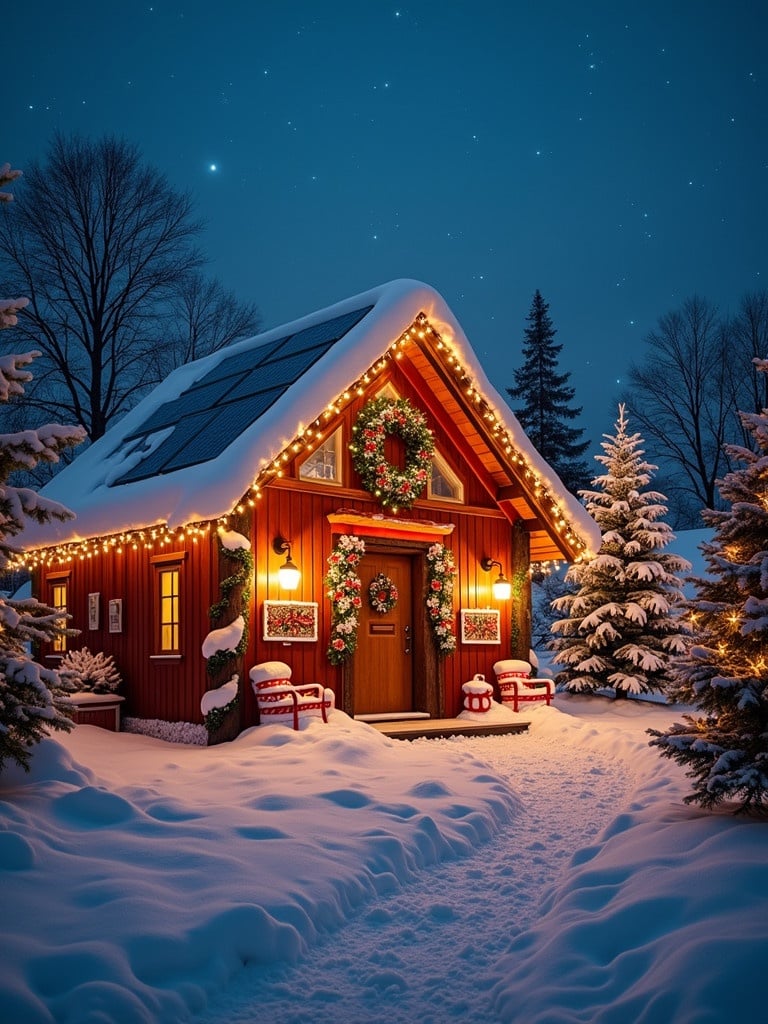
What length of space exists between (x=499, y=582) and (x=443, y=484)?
1750 mm

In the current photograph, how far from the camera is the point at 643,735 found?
12227 millimetres

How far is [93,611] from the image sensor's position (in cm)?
1356

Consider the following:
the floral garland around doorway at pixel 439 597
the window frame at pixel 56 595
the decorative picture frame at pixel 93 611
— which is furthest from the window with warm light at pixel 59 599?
the floral garland around doorway at pixel 439 597

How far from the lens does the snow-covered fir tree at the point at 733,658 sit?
234 inches

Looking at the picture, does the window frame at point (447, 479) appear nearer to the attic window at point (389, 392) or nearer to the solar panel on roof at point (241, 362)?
the attic window at point (389, 392)

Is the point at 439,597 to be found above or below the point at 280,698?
above

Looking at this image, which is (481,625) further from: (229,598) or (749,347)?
(749,347)

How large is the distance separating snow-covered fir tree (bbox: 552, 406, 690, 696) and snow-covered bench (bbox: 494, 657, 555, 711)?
215 cm

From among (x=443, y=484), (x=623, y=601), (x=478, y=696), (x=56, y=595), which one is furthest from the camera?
(x=623, y=601)

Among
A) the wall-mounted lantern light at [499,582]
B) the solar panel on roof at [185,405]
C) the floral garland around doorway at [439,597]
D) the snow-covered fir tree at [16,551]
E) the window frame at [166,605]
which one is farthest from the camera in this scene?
the wall-mounted lantern light at [499,582]

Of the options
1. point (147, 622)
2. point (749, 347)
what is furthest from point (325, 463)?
point (749, 347)

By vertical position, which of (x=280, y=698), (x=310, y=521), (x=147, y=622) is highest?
(x=310, y=521)

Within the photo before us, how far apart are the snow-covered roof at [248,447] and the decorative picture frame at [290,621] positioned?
171 centimetres

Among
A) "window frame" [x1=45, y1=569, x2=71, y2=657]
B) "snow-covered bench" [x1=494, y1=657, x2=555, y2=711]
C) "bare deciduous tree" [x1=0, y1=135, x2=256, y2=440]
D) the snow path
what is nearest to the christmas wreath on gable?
"snow-covered bench" [x1=494, y1=657, x2=555, y2=711]
